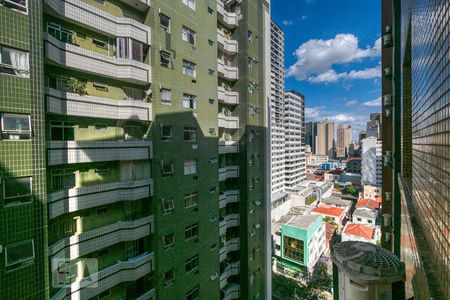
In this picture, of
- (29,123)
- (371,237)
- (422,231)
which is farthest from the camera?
(371,237)

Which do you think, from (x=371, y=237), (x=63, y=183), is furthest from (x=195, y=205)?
(x=371, y=237)

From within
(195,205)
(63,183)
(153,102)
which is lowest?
(195,205)

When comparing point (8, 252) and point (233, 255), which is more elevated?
point (8, 252)

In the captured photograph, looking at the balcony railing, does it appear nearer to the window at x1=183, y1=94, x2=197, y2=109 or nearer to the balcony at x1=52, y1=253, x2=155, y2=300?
the balcony at x1=52, y1=253, x2=155, y2=300

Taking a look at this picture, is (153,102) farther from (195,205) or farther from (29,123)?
(195,205)

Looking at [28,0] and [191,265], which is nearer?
[28,0]

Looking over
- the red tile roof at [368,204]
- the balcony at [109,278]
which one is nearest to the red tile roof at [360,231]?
the red tile roof at [368,204]

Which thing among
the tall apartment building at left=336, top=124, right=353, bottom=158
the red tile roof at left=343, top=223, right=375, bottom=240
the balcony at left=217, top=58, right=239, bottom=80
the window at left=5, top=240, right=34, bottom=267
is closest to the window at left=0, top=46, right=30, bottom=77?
the window at left=5, top=240, right=34, bottom=267
